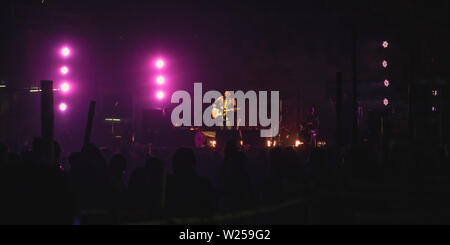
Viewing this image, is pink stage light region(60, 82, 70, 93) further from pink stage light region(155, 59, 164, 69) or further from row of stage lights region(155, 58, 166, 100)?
pink stage light region(155, 59, 164, 69)

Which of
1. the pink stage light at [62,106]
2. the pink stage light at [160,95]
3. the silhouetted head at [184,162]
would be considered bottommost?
the silhouetted head at [184,162]

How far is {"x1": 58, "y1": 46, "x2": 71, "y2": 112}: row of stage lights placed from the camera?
1692cm

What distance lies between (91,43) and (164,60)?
124 inches

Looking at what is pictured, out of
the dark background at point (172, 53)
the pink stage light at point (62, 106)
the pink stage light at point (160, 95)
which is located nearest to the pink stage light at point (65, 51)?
the dark background at point (172, 53)

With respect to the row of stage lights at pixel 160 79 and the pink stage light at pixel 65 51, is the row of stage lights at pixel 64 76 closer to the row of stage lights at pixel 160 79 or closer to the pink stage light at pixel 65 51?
the pink stage light at pixel 65 51

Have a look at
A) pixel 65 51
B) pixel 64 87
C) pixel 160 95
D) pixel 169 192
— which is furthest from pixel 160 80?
pixel 169 192

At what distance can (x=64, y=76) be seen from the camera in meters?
17.1

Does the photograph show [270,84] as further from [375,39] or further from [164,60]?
[375,39]

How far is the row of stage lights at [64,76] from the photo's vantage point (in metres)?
16.9

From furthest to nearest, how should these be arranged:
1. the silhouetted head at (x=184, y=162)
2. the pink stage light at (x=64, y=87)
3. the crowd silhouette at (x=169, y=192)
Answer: the pink stage light at (x=64, y=87) < the silhouetted head at (x=184, y=162) < the crowd silhouette at (x=169, y=192)

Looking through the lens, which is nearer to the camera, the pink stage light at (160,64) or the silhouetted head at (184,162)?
the silhouetted head at (184,162)

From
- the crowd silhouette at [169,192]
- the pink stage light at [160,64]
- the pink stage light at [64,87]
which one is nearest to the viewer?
the crowd silhouette at [169,192]

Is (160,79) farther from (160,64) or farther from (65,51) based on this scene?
(65,51)

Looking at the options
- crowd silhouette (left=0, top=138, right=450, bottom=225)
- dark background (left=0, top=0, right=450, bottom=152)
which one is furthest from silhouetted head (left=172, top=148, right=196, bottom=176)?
dark background (left=0, top=0, right=450, bottom=152)
